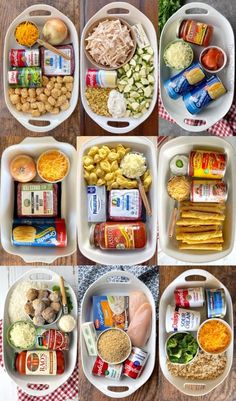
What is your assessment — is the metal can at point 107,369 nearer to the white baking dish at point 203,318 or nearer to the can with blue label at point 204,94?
the white baking dish at point 203,318

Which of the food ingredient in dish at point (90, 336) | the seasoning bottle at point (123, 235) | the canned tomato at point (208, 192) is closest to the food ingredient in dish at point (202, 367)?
the food ingredient in dish at point (90, 336)

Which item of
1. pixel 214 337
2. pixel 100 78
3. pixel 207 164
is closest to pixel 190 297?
pixel 214 337

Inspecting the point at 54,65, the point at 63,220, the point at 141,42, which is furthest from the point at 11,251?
the point at 141,42

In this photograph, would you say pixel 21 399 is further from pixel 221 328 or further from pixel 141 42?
pixel 141 42

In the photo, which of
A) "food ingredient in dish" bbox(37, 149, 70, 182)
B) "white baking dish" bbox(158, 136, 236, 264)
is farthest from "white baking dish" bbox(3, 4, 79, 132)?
"white baking dish" bbox(158, 136, 236, 264)

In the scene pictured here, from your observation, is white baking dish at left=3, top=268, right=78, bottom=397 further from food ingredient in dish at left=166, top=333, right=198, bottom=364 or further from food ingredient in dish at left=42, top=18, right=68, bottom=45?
food ingredient in dish at left=42, top=18, right=68, bottom=45

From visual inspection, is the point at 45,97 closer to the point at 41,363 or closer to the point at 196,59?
the point at 196,59
